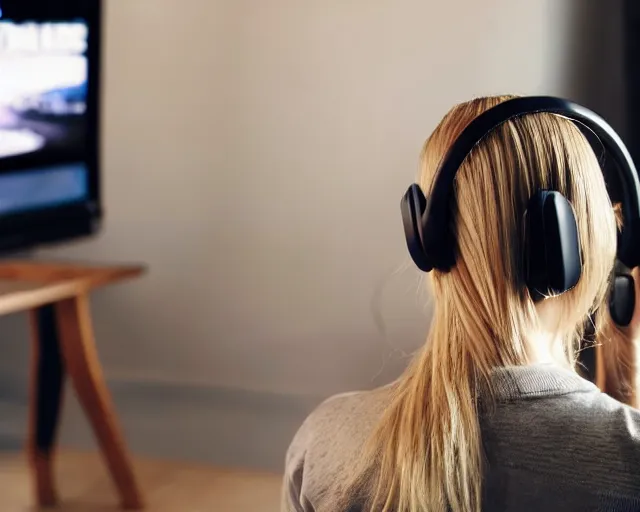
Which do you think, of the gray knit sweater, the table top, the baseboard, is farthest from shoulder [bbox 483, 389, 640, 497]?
the baseboard

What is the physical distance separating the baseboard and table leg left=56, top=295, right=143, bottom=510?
0.23 m

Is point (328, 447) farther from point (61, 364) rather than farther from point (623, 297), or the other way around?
point (61, 364)

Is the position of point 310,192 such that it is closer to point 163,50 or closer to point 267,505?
point 163,50

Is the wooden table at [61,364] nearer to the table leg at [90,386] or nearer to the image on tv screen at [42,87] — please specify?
the table leg at [90,386]

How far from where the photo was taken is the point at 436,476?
645mm

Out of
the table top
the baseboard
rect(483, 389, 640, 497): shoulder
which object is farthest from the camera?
the baseboard

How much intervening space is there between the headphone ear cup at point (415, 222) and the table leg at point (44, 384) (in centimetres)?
112

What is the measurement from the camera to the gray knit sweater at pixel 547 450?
60 centimetres

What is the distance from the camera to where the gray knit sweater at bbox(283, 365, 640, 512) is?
1.96 feet

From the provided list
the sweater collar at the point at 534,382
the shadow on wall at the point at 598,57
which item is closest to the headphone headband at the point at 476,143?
the sweater collar at the point at 534,382

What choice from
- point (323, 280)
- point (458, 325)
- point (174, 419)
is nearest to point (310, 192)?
point (323, 280)

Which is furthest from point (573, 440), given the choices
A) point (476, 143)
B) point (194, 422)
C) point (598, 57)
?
point (194, 422)

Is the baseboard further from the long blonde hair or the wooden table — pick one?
the long blonde hair

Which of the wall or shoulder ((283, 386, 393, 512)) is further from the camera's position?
the wall
